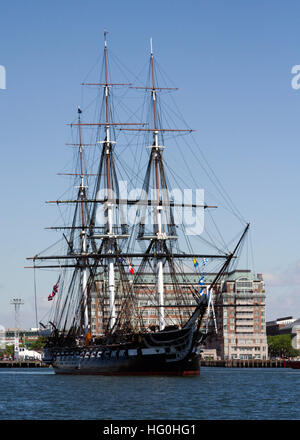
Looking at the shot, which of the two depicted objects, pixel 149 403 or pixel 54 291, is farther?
pixel 54 291

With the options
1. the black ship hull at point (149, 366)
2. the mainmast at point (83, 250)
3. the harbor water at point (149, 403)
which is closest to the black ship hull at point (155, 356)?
the black ship hull at point (149, 366)

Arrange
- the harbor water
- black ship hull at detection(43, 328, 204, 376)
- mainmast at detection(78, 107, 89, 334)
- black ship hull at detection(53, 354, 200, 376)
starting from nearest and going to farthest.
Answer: the harbor water → black ship hull at detection(43, 328, 204, 376) → black ship hull at detection(53, 354, 200, 376) → mainmast at detection(78, 107, 89, 334)

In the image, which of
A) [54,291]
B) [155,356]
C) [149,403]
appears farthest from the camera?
[54,291]

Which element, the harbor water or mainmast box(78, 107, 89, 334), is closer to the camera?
the harbor water

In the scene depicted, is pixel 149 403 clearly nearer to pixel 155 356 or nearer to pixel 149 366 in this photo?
pixel 155 356

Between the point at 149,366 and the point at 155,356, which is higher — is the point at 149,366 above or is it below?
below

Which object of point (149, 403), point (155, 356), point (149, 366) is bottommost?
point (149, 403)

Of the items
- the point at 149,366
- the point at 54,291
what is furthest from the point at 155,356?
the point at 54,291

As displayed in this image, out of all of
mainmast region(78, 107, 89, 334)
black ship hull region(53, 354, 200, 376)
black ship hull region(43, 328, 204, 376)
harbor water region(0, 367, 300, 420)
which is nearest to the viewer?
harbor water region(0, 367, 300, 420)

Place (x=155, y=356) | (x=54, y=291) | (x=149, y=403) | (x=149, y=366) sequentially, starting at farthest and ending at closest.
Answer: (x=54, y=291) → (x=149, y=366) → (x=155, y=356) → (x=149, y=403)

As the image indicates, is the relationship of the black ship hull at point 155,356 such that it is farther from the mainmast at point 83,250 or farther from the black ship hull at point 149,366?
the mainmast at point 83,250

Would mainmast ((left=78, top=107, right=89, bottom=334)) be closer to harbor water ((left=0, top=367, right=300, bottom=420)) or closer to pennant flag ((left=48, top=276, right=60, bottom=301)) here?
pennant flag ((left=48, top=276, right=60, bottom=301))

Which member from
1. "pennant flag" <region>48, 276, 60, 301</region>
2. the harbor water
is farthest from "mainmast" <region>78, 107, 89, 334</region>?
the harbor water

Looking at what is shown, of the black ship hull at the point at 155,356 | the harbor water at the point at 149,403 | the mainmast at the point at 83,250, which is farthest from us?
the mainmast at the point at 83,250
